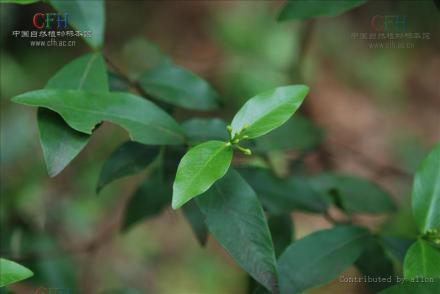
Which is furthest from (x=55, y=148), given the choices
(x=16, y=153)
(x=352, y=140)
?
(x=352, y=140)

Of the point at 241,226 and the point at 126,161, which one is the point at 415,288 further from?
the point at 126,161

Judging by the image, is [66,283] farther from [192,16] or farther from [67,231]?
[192,16]

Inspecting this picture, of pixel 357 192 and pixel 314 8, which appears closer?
pixel 314 8

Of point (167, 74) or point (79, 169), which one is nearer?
point (167, 74)

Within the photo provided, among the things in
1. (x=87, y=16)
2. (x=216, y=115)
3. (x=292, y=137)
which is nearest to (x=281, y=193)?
(x=292, y=137)

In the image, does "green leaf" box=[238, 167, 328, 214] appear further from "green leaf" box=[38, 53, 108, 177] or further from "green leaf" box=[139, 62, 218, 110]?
"green leaf" box=[38, 53, 108, 177]

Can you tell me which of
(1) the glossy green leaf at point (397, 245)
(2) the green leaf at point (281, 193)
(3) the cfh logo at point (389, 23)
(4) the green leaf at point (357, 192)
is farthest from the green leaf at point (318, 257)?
(3) the cfh logo at point (389, 23)

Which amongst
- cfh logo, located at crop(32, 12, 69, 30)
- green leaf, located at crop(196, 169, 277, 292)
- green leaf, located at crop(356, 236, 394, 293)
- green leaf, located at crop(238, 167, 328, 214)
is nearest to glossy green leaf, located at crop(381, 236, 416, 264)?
green leaf, located at crop(356, 236, 394, 293)
